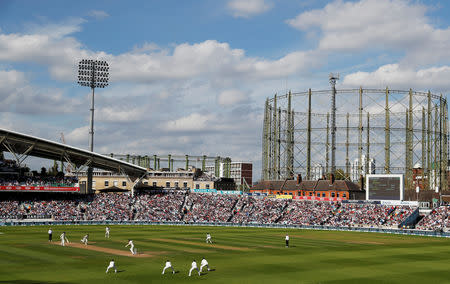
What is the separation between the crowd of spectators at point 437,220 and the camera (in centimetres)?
7438

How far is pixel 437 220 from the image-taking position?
76.8m

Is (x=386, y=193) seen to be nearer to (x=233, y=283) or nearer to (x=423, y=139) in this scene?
(x=423, y=139)

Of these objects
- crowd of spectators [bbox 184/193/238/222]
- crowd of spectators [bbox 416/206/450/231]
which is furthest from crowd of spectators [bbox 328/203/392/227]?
crowd of spectators [bbox 184/193/238/222]

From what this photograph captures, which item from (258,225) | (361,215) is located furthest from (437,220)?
(258,225)

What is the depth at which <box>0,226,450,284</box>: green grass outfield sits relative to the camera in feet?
97.2

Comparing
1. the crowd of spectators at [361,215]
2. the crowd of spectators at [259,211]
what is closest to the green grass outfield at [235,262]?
the crowd of spectators at [361,215]

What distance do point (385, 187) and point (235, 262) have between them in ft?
181

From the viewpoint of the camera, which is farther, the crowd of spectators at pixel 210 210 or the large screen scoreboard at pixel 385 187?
the large screen scoreboard at pixel 385 187

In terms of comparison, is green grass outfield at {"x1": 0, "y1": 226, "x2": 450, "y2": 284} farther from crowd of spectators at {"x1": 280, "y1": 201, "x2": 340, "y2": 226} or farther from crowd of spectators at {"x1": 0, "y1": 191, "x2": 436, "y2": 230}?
crowd of spectators at {"x1": 280, "y1": 201, "x2": 340, "y2": 226}

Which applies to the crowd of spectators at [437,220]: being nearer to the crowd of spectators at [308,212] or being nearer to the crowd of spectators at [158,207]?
the crowd of spectators at [308,212]

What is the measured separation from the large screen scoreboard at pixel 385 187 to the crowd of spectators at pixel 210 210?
2.08 m

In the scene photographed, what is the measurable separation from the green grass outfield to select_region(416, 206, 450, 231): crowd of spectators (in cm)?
2164

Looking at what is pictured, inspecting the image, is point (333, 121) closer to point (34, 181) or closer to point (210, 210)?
point (210, 210)

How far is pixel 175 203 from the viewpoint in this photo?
98.4 meters
